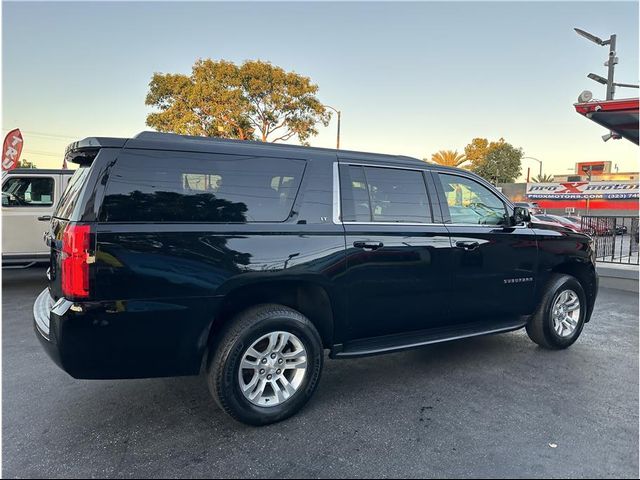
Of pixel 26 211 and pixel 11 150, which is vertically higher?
pixel 11 150

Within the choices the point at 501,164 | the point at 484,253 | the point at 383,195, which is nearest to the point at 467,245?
the point at 484,253

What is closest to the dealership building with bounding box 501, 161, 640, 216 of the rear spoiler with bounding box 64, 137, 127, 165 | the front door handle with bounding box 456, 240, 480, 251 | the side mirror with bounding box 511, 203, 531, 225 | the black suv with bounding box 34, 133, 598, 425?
the side mirror with bounding box 511, 203, 531, 225

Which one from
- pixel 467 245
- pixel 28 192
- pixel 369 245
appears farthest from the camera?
pixel 28 192

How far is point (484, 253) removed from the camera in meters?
4.03

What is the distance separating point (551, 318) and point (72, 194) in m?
4.51

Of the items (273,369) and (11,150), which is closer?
(273,369)

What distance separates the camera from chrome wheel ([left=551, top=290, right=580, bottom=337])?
4.67 meters

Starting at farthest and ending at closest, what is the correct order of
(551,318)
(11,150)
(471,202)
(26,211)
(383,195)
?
(11,150) → (26,211) → (551,318) → (471,202) → (383,195)

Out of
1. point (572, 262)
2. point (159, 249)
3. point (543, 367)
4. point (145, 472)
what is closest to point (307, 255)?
point (159, 249)

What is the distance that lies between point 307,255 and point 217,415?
133 cm

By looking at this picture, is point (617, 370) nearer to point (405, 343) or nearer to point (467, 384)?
point (467, 384)

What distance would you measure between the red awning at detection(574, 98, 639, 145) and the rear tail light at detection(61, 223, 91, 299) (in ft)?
23.2

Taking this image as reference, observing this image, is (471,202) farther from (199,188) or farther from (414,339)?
(199,188)

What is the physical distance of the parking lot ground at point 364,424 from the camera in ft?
8.43
